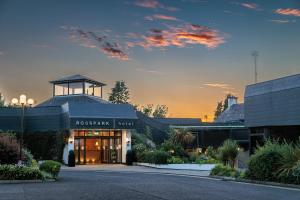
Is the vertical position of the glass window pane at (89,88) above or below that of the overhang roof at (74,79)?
below

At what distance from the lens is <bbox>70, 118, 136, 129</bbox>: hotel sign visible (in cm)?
3988

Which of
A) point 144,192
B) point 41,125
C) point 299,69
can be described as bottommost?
point 144,192

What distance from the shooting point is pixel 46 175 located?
23703 mm

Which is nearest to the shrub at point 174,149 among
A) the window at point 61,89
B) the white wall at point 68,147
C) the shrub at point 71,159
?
the shrub at point 71,159

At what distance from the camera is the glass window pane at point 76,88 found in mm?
48375

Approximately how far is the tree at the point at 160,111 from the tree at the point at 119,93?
1217 centimetres

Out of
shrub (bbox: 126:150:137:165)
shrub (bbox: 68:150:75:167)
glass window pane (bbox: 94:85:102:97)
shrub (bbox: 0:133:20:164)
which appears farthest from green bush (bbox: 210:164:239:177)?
glass window pane (bbox: 94:85:102:97)

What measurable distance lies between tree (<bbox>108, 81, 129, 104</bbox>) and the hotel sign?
41.3 m

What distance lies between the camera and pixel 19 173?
22.5 m

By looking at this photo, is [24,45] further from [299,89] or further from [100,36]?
[299,89]

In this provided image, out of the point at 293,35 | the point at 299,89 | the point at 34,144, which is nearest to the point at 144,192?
the point at 299,89

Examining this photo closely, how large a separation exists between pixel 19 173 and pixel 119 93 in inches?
2428

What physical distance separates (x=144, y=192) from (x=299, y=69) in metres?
21.0

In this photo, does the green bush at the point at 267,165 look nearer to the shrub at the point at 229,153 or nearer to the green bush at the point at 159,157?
the shrub at the point at 229,153
